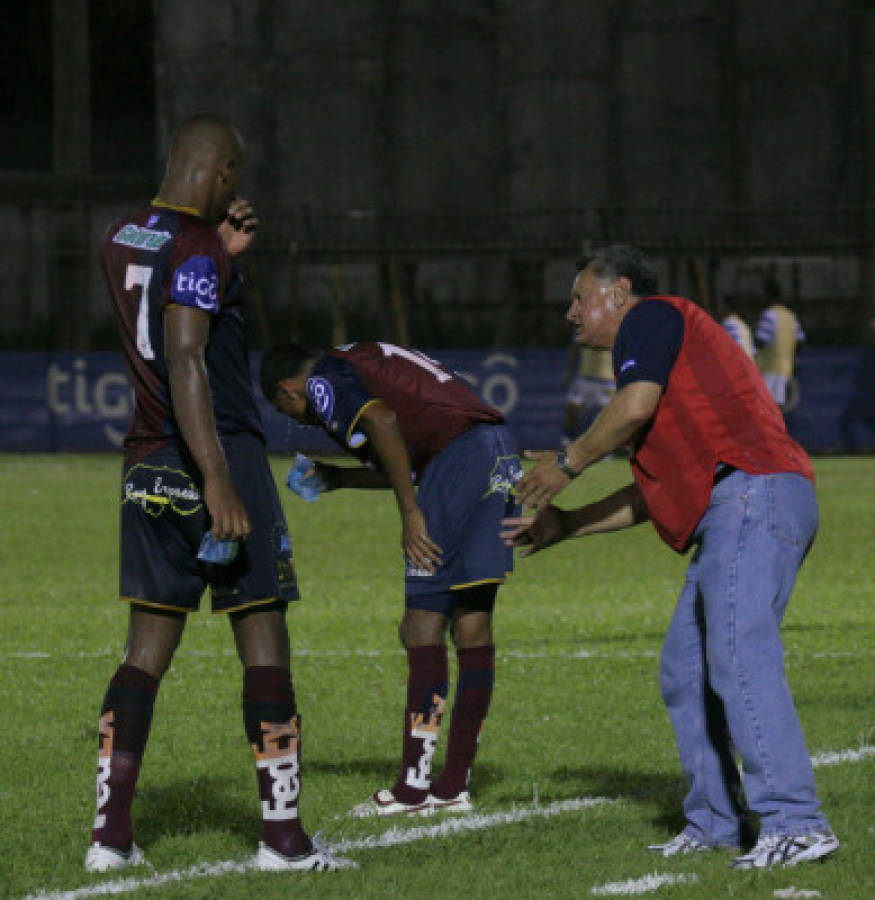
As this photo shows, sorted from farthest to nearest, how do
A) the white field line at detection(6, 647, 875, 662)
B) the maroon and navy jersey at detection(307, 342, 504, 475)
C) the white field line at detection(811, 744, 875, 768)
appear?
1. the white field line at detection(6, 647, 875, 662)
2. the white field line at detection(811, 744, 875, 768)
3. the maroon and navy jersey at detection(307, 342, 504, 475)

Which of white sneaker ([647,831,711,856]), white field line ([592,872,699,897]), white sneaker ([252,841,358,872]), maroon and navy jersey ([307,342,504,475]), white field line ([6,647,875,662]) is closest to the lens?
white field line ([592,872,699,897])

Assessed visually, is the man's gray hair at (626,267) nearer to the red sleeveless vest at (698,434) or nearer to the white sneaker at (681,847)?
the red sleeveless vest at (698,434)

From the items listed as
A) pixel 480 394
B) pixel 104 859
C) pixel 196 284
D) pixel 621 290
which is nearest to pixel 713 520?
pixel 621 290

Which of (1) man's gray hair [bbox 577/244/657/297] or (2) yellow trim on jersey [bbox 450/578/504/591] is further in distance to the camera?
(2) yellow trim on jersey [bbox 450/578/504/591]

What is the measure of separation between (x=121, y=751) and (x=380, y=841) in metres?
0.93

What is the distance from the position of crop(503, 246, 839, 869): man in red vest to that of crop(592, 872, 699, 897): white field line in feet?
0.64

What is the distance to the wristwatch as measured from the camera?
5.75m

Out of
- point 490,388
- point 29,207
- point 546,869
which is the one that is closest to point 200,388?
point 546,869

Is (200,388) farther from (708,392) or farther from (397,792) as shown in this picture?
(397,792)

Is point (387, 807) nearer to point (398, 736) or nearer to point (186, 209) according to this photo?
point (398, 736)

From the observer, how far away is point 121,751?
595 cm

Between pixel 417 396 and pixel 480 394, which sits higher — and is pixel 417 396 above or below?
above

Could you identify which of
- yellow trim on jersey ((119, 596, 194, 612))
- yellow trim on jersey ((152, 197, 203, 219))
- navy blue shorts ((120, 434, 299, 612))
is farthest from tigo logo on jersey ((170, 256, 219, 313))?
yellow trim on jersey ((119, 596, 194, 612))

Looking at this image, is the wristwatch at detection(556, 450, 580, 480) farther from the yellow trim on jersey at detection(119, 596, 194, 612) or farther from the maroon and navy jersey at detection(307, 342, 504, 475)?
the maroon and navy jersey at detection(307, 342, 504, 475)
